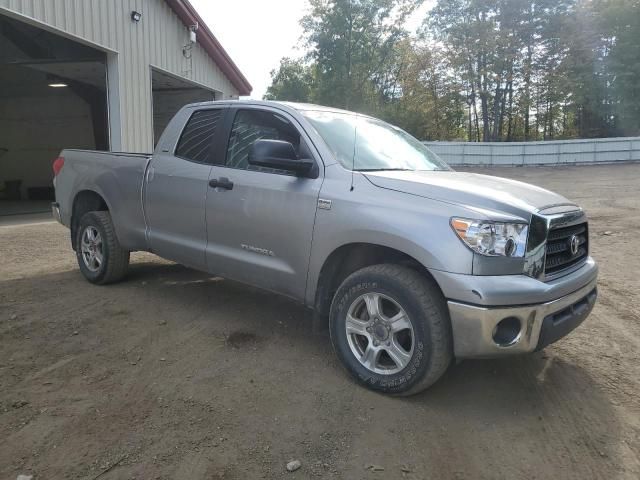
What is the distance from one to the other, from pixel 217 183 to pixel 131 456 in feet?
7.43

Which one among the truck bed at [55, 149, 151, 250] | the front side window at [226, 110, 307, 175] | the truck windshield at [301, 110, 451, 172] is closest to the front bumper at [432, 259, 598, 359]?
the truck windshield at [301, 110, 451, 172]

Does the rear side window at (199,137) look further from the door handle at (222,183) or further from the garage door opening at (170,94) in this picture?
the garage door opening at (170,94)

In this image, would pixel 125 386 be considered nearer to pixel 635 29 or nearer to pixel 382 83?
pixel 635 29

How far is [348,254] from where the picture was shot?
3578mm

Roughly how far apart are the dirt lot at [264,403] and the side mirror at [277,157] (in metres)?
1.41

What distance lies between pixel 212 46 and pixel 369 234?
13.4 m

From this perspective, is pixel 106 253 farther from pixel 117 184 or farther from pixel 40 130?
pixel 40 130

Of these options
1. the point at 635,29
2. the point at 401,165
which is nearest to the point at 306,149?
the point at 401,165

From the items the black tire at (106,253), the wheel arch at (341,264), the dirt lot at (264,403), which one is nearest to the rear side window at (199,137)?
the black tire at (106,253)

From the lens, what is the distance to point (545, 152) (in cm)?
2484

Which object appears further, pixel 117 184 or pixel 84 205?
pixel 84 205

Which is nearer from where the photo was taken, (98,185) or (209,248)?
(209,248)

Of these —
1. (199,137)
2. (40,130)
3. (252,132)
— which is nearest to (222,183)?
(252,132)

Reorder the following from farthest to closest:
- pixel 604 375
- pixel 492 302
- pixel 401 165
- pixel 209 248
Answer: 1. pixel 209 248
2. pixel 401 165
3. pixel 604 375
4. pixel 492 302
